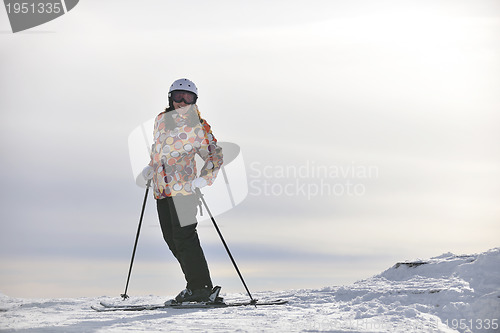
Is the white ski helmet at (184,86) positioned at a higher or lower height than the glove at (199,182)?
higher

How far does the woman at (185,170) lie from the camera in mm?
8336

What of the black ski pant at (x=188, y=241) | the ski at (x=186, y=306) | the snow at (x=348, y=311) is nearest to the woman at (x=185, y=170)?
the black ski pant at (x=188, y=241)

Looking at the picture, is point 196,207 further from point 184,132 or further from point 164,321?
point 164,321

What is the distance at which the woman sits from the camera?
834cm

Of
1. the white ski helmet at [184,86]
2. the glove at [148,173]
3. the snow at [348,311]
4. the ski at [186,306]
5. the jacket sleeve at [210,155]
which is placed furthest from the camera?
the glove at [148,173]

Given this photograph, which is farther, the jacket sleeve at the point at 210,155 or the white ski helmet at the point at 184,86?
Result: the white ski helmet at the point at 184,86

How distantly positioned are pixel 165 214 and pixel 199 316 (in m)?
1.91

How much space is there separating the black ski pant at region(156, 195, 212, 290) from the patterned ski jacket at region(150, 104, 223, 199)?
16 cm

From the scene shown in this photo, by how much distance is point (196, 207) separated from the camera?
8430mm

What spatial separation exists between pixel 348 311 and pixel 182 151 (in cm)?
310

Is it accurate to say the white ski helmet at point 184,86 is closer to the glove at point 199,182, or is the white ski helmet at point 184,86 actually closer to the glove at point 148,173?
the glove at point 148,173

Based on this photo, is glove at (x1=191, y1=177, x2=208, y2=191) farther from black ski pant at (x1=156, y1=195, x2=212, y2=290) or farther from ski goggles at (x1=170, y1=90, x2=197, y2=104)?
ski goggles at (x1=170, y1=90, x2=197, y2=104)

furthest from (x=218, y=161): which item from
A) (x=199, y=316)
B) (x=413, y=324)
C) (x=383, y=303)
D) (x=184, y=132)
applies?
(x=413, y=324)

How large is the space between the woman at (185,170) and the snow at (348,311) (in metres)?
0.75
